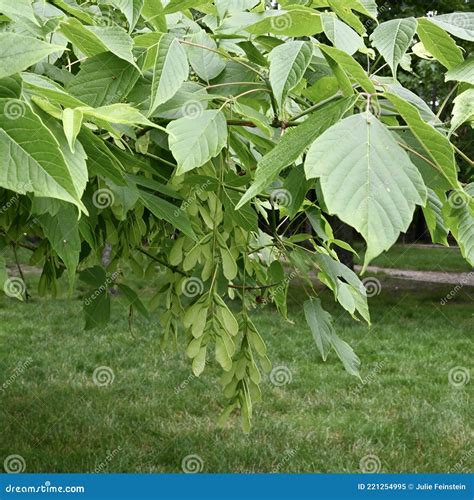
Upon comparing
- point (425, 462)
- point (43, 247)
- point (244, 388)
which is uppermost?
point (244, 388)

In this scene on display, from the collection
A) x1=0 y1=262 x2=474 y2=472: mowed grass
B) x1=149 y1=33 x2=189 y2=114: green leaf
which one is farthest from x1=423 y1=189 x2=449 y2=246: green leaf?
x1=0 y1=262 x2=474 y2=472: mowed grass

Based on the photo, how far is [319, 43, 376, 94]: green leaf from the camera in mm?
754

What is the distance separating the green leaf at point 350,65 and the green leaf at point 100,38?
0.30m

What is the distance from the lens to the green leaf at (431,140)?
702 mm

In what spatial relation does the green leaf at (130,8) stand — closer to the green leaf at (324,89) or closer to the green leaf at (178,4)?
the green leaf at (178,4)

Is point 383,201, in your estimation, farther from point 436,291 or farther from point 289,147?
point 436,291

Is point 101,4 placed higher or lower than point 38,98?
lower

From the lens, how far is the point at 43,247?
2.08 metres

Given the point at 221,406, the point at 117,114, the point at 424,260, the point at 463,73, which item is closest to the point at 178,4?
the point at 117,114

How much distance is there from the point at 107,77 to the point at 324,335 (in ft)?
2.51

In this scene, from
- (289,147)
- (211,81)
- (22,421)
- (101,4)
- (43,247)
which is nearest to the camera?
(289,147)

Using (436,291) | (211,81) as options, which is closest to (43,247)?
(211,81)

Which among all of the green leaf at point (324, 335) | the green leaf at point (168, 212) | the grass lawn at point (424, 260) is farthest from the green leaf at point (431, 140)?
the grass lawn at point (424, 260)

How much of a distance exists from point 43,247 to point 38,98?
1374mm
